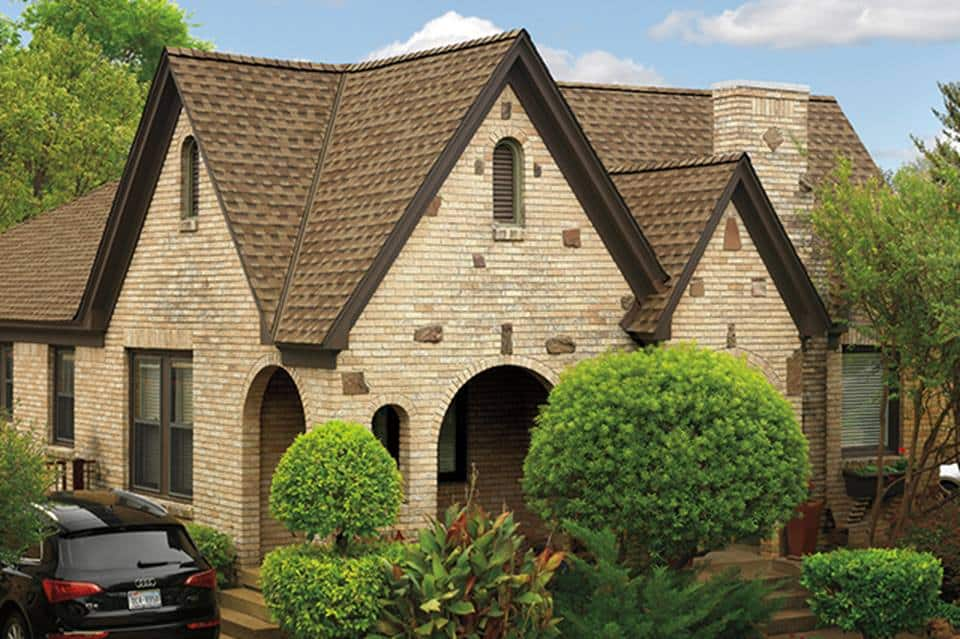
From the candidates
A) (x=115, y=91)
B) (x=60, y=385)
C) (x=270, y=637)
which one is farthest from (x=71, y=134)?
(x=270, y=637)

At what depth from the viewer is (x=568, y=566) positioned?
17219 millimetres

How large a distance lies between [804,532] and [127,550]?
1027cm

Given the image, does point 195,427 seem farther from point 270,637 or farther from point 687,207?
point 687,207

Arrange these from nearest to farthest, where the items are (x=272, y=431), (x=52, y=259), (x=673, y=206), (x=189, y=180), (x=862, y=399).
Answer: (x=272, y=431), (x=673, y=206), (x=189, y=180), (x=862, y=399), (x=52, y=259)

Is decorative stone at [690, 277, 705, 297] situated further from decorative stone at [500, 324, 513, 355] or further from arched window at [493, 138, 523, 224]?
decorative stone at [500, 324, 513, 355]

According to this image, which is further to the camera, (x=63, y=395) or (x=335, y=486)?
(x=63, y=395)

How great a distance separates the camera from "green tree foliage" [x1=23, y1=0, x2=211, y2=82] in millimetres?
55531

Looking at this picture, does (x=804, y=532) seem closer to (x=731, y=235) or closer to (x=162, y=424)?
(x=731, y=235)

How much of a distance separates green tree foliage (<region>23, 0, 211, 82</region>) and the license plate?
42602mm

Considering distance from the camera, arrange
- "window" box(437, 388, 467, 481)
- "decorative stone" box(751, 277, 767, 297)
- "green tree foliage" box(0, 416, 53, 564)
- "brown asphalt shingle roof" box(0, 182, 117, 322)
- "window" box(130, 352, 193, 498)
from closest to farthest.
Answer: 1. "green tree foliage" box(0, 416, 53, 564)
2. "decorative stone" box(751, 277, 767, 297)
3. "window" box(130, 352, 193, 498)
4. "window" box(437, 388, 467, 481)
5. "brown asphalt shingle roof" box(0, 182, 117, 322)

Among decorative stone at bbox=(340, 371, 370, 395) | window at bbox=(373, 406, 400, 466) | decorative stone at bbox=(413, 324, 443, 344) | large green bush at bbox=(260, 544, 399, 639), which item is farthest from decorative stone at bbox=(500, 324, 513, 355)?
large green bush at bbox=(260, 544, 399, 639)

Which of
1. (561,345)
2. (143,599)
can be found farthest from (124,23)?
(143,599)

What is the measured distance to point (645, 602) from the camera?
16.4 m

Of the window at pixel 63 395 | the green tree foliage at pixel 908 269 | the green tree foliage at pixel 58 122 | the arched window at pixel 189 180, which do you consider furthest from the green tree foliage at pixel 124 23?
the green tree foliage at pixel 908 269
